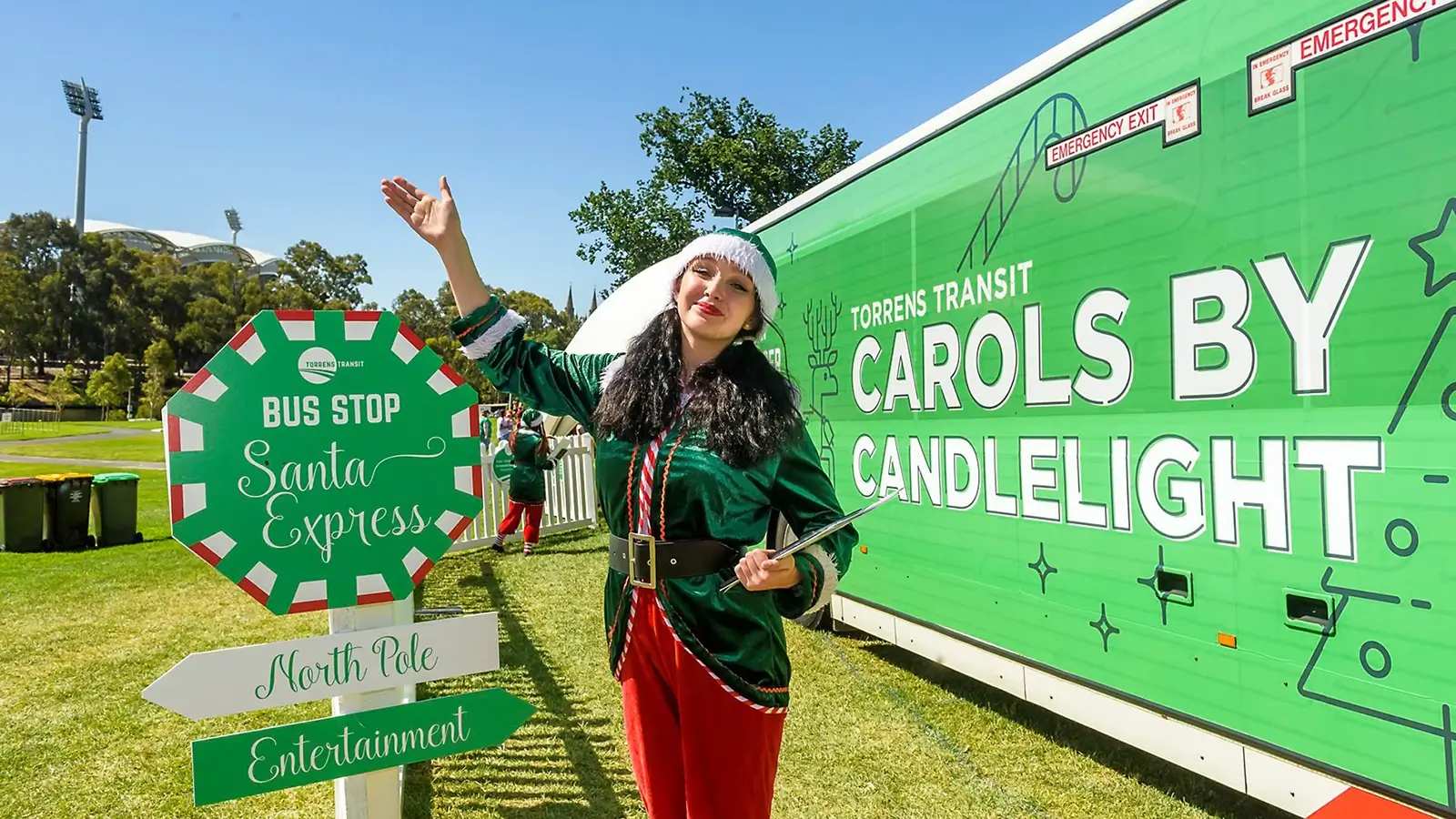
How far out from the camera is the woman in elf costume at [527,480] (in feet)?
32.2

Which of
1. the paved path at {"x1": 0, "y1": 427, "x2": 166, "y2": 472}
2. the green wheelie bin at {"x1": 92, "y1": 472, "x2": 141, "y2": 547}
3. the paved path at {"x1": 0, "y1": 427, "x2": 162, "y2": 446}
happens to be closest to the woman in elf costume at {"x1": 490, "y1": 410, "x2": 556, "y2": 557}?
the green wheelie bin at {"x1": 92, "y1": 472, "x2": 141, "y2": 547}

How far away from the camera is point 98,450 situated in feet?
88.7

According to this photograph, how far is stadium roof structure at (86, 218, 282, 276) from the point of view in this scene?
277 ft

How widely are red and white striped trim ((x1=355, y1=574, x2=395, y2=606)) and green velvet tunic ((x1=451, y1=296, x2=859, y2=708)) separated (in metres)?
0.85

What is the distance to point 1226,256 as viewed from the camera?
8.92 ft

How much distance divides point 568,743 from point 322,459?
8.09 feet

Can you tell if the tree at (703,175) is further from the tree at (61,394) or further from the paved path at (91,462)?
the tree at (61,394)

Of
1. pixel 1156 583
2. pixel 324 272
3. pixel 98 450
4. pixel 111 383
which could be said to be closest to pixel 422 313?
pixel 324 272

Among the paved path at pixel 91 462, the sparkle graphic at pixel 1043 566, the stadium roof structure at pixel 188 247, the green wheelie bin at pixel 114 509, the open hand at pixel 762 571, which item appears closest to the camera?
the open hand at pixel 762 571

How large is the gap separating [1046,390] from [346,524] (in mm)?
2630

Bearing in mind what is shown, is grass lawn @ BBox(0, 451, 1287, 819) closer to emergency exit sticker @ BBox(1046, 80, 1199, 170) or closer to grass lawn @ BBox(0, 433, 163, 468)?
emergency exit sticker @ BBox(1046, 80, 1199, 170)

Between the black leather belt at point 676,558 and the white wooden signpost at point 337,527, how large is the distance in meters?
0.81

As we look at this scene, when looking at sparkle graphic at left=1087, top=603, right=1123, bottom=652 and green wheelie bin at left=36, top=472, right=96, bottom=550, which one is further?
green wheelie bin at left=36, top=472, right=96, bottom=550

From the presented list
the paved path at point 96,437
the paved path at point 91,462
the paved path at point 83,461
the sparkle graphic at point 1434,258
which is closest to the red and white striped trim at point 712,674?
the sparkle graphic at point 1434,258
